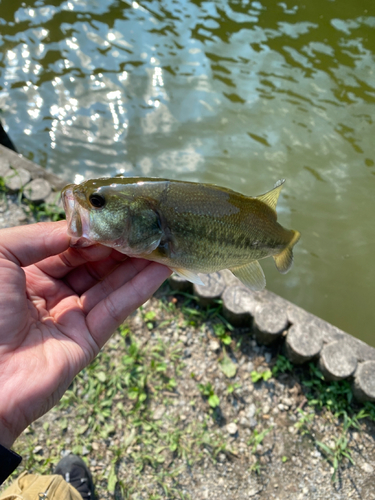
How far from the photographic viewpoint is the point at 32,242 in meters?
2.34

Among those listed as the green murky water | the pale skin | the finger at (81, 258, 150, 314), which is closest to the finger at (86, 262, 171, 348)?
the pale skin

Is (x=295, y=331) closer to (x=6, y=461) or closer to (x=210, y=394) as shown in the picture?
(x=210, y=394)

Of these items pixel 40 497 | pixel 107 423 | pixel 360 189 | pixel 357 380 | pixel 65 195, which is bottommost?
pixel 107 423

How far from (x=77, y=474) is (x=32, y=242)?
93.1 inches

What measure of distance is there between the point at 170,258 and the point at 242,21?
28.0ft

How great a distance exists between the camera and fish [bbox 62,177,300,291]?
7.22 ft

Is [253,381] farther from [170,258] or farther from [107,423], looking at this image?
[170,258]

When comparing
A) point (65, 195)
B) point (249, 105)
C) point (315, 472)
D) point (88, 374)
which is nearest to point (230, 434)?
point (315, 472)

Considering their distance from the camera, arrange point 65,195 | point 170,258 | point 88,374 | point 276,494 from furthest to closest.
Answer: point 88,374
point 276,494
point 170,258
point 65,195

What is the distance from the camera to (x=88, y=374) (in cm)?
372

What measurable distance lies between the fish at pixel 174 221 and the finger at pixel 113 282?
34 cm

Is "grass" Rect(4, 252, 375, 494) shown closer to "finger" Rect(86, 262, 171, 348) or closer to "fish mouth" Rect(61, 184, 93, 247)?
"finger" Rect(86, 262, 171, 348)

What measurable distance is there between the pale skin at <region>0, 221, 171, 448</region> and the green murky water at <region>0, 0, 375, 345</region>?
117 inches

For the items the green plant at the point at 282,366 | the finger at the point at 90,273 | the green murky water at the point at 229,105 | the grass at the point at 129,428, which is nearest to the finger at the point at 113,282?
Answer: the finger at the point at 90,273
